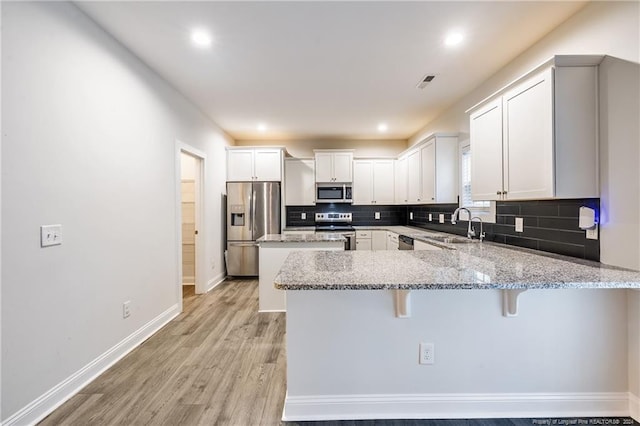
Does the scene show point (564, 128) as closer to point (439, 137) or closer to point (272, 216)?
point (439, 137)

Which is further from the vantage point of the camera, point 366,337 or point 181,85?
point 181,85

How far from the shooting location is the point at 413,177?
4492 millimetres

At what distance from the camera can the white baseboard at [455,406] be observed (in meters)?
1.66

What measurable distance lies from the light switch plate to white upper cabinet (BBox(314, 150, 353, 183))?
13.0 ft

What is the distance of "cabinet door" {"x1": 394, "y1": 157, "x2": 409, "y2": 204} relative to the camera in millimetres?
4957

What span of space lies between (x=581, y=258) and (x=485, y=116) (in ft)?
4.08

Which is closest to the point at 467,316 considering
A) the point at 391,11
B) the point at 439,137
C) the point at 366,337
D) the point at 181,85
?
the point at 366,337

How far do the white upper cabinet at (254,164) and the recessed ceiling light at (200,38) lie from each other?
269cm

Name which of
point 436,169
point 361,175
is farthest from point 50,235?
point 361,175

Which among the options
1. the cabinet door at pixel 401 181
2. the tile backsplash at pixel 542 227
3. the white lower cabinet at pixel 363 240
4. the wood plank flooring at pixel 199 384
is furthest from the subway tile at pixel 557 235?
the white lower cabinet at pixel 363 240

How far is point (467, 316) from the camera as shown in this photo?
169 centimetres

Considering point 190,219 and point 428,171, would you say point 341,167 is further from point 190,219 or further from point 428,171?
point 190,219

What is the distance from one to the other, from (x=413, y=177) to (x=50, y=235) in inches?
164

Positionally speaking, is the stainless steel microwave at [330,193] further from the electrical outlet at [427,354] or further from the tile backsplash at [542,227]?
the electrical outlet at [427,354]
